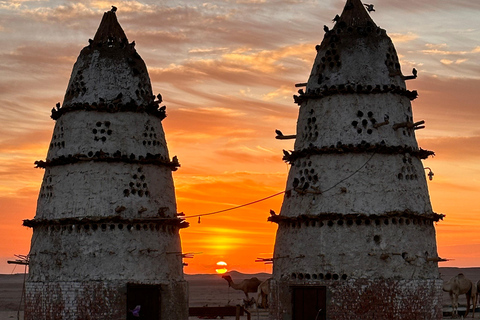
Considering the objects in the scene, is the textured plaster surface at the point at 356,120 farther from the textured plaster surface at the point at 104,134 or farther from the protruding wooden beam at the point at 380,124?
the textured plaster surface at the point at 104,134

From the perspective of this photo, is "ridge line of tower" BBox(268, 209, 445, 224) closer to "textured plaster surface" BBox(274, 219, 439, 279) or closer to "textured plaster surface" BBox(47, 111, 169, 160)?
"textured plaster surface" BBox(274, 219, 439, 279)

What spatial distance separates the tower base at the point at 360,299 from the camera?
1363 inches

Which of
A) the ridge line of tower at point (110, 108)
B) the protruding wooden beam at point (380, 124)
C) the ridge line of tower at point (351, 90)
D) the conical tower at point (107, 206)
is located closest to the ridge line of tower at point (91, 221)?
the conical tower at point (107, 206)

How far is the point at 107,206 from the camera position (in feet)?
125

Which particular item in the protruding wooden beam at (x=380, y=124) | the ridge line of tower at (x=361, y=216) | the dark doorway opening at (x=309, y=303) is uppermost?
the protruding wooden beam at (x=380, y=124)

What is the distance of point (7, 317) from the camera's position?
200ft

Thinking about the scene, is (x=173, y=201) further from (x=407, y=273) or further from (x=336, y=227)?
(x=407, y=273)

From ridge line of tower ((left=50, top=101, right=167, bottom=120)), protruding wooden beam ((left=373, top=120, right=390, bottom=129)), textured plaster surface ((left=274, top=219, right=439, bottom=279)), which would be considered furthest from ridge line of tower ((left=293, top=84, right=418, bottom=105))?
ridge line of tower ((left=50, top=101, right=167, bottom=120))

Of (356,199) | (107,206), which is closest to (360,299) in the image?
(356,199)

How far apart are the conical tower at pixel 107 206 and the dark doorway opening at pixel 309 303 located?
235 inches

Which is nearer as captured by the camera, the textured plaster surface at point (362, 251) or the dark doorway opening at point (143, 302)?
the textured plaster surface at point (362, 251)

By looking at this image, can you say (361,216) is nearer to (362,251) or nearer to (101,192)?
(362,251)

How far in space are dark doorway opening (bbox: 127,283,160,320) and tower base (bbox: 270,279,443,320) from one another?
5.87m

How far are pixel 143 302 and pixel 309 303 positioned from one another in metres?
7.25
